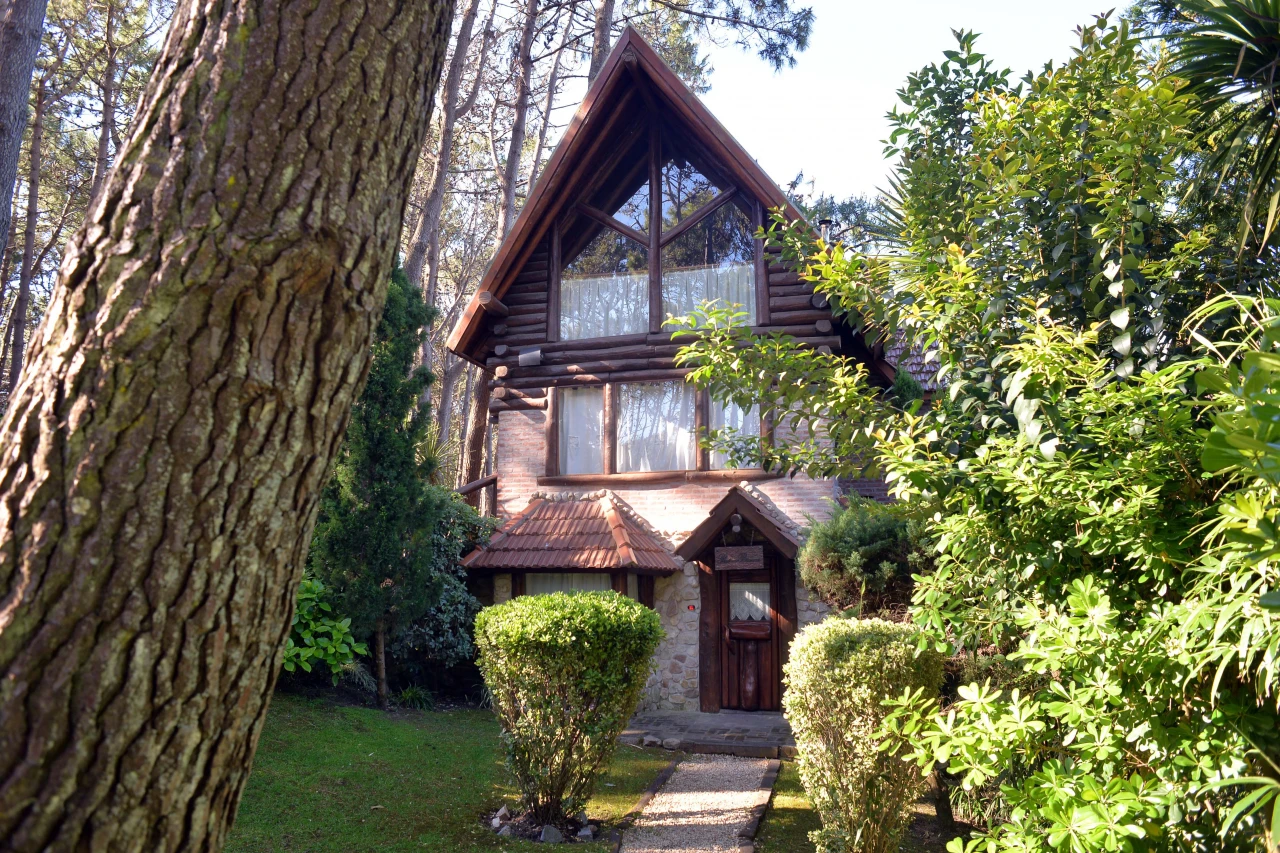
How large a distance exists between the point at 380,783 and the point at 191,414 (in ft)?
23.7

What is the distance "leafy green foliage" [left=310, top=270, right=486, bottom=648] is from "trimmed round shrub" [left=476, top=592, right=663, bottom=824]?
4394 mm

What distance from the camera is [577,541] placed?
12.9 m

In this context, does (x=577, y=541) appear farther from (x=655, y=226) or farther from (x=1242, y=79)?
(x=1242, y=79)

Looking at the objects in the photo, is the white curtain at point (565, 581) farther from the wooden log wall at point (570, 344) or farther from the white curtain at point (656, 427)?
the wooden log wall at point (570, 344)

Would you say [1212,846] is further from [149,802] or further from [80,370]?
[80,370]

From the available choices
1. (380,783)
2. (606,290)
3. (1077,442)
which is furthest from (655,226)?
(1077,442)

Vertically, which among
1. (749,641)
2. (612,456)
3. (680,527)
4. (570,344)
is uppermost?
(570,344)

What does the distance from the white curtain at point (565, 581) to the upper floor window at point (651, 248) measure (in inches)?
142

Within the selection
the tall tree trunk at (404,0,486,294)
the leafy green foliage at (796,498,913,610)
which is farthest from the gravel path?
the tall tree trunk at (404,0,486,294)

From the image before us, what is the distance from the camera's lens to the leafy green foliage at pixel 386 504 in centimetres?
1112

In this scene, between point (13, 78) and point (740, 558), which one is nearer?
point (13, 78)

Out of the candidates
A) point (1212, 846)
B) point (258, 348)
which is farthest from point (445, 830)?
point (258, 348)

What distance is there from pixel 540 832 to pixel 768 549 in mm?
6542

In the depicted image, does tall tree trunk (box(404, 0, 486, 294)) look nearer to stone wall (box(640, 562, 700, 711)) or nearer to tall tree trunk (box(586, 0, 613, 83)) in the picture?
tall tree trunk (box(586, 0, 613, 83))
